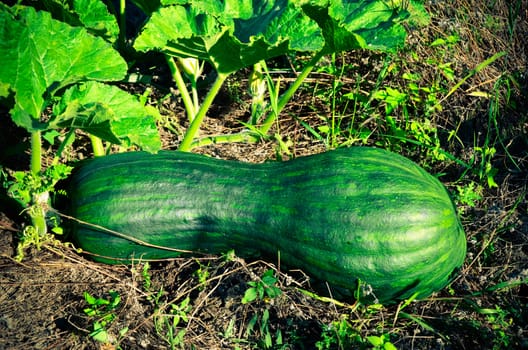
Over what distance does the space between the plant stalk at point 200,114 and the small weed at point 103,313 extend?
96 centimetres

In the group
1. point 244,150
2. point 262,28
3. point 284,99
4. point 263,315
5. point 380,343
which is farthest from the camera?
point 244,150

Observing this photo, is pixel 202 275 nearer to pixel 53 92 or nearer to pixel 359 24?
pixel 53 92

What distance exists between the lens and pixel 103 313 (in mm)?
2705

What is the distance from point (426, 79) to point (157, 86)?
6.02 ft

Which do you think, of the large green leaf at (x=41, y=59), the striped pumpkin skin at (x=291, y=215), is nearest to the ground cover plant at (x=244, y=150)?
the large green leaf at (x=41, y=59)

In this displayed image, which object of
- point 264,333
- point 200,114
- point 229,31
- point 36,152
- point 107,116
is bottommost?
point 264,333

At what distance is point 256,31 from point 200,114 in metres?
0.55

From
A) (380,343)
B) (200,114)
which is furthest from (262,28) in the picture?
(380,343)

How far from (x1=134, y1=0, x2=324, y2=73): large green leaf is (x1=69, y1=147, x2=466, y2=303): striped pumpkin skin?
554 millimetres

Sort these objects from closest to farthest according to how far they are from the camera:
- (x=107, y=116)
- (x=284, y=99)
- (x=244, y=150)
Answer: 1. (x=107, y=116)
2. (x=284, y=99)
3. (x=244, y=150)

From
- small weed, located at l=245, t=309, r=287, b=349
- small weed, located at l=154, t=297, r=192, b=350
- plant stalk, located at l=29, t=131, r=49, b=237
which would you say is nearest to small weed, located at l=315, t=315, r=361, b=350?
small weed, located at l=245, t=309, r=287, b=349

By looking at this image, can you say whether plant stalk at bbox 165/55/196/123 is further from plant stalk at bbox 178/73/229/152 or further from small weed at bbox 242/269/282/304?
small weed at bbox 242/269/282/304

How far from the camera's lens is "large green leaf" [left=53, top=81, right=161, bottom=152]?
2.59 m

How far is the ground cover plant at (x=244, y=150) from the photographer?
2.68m
